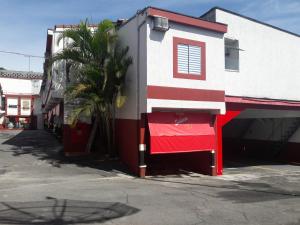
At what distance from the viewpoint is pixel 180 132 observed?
17.2m

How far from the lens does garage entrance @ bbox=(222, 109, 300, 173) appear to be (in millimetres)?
24594

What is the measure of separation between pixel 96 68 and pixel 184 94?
4.14 meters

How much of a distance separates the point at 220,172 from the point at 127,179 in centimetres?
511

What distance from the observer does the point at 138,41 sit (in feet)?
55.2

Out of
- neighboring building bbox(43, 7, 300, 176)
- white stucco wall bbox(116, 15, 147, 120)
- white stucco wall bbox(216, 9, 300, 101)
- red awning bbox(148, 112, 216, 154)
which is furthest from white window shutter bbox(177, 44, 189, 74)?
white stucco wall bbox(216, 9, 300, 101)

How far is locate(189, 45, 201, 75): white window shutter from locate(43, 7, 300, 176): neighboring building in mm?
43

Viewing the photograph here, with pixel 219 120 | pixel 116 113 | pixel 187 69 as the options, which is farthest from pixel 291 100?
pixel 116 113

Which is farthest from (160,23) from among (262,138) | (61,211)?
(262,138)

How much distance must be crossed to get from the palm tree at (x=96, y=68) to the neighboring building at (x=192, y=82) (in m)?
0.55

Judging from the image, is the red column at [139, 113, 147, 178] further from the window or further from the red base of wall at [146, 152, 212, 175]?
the window

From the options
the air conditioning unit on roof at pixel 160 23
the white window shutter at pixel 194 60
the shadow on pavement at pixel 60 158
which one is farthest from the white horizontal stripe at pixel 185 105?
the shadow on pavement at pixel 60 158

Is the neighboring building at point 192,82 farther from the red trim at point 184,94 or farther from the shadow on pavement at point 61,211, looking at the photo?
the shadow on pavement at point 61,211

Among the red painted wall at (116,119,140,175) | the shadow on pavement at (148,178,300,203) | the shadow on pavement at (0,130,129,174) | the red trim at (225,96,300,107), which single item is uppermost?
the red trim at (225,96,300,107)

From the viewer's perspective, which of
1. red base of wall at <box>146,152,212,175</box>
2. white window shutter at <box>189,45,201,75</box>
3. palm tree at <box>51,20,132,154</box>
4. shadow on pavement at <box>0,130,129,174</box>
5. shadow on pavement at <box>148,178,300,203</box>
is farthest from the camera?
red base of wall at <box>146,152,212,175</box>
